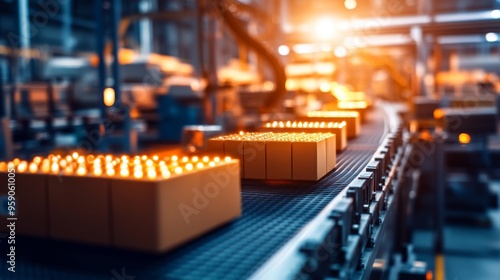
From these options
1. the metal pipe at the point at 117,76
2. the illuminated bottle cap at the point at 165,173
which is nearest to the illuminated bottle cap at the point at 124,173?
the illuminated bottle cap at the point at 165,173

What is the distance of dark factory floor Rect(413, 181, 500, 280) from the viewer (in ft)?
19.3

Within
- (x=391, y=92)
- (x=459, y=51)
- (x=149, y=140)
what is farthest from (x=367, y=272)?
(x=459, y=51)

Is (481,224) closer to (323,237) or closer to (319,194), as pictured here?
(319,194)

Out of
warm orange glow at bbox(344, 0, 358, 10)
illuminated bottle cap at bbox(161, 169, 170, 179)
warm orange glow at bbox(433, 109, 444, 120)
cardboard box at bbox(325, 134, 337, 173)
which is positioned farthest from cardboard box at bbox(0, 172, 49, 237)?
warm orange glow at bbox(433, 109, 444, 120)

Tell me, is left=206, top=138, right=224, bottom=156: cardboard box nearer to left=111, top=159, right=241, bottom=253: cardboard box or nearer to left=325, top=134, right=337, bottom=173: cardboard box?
left=325, top=134, right=337, bottom=173: cardboard box

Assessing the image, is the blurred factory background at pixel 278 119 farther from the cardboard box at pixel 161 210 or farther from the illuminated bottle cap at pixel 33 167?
the illuminated bottle cap at pixel 33 167

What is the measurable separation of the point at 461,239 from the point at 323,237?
6729 mm

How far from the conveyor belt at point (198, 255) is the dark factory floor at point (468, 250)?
4757mm

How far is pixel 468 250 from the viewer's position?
6707 mm

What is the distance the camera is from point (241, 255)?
1386 mm

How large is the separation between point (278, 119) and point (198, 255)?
120 inches

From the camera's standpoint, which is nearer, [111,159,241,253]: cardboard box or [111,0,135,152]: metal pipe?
[111,159,241,253]: cardboard box

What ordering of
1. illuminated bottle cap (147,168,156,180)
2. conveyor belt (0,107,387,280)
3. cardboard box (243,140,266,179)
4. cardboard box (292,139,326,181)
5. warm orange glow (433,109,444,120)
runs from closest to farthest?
conveyor belt (0,107,387,280) < illuminated bottle cap (147,168,156,180) < cardboard box (292,139,326,181) < cardboard box (243,140,266,179) < warm orange glow (433,109,444,120)

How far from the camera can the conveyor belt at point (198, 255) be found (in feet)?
4.21
